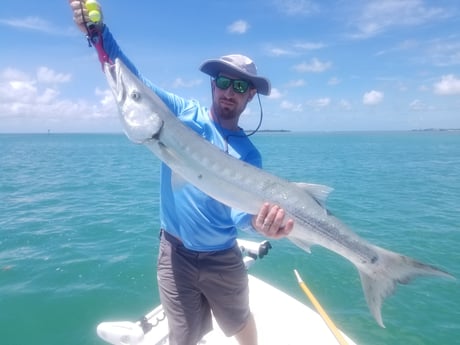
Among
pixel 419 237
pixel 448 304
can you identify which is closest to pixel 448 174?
pixel 419 237

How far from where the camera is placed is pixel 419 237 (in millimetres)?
15031

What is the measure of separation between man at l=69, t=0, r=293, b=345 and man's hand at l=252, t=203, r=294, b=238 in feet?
0.54

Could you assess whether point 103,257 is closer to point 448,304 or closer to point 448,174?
point 448,304

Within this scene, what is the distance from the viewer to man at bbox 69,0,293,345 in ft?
15.4

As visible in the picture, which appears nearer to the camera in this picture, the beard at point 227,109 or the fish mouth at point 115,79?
the fish mouth at point 115,79

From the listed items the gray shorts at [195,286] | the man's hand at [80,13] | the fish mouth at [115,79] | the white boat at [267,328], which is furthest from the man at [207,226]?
the white boat at [267,328]

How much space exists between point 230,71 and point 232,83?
0.16 meters

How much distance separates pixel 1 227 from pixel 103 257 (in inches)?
252

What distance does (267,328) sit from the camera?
691 cm

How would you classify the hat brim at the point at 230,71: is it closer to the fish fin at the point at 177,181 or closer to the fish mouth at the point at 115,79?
the fish mouth at the point at 115,79

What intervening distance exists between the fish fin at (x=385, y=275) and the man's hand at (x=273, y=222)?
1194 mm

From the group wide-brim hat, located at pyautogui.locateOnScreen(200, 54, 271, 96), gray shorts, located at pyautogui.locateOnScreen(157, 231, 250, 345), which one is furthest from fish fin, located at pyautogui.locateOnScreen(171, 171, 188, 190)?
wide-brim hat, located at pyautogui.locateOnScreen(200, 54, 271, 96)

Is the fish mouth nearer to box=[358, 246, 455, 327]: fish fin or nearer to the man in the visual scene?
the man

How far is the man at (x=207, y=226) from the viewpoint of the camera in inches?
185
